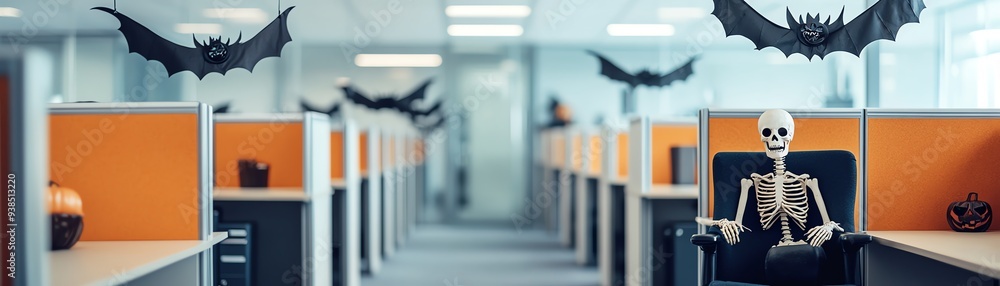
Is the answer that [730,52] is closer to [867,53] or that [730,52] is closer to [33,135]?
[867,53]

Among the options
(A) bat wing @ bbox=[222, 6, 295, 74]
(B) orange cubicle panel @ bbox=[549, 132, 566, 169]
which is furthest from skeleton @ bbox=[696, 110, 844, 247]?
(B) orange cubicle panel @ bbox=[549, 132, 566, 169]

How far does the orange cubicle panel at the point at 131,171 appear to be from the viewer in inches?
101

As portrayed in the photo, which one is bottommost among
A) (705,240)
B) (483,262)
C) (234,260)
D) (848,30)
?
(483,262)

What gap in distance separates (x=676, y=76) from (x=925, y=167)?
2725 millimetres

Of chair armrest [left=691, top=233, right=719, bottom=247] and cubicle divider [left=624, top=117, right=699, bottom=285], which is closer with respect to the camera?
chair armrest [left=691, top=233, right=719, bottom=247]

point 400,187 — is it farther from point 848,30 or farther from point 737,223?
point 737,223

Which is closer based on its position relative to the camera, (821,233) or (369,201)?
(821,233)

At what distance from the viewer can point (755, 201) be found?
267cm

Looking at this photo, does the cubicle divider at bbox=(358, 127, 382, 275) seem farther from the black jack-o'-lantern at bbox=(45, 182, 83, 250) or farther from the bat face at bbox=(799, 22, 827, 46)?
the black jack-o'-lantern at bbox=(45, 182, 83, 250)

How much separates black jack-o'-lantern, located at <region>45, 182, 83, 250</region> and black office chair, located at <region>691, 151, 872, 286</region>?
172 centimetres

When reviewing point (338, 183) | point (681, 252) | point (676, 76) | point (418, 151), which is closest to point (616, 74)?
point (676, 76)

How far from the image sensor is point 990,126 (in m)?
2.89

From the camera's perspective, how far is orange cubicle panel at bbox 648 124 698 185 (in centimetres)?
450

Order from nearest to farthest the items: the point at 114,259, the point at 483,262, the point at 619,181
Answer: the point at 114,259 → the point at 619,181 → the point at 483,262
